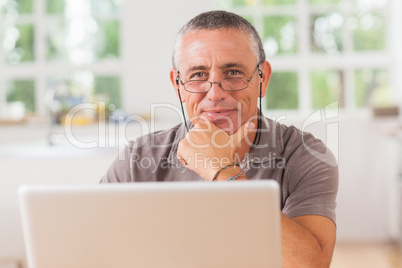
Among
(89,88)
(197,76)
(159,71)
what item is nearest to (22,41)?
(89,88)

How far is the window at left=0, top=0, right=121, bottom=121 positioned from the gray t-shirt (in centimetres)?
305

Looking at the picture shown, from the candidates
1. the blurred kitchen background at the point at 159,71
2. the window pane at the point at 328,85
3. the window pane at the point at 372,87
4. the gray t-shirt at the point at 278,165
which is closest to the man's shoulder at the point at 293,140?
the gray t-shirt at the point at 278,165

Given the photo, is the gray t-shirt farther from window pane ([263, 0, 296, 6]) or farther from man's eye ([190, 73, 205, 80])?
window pane ([263, 0, 296, 6])

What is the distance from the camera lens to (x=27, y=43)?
4.38 meters

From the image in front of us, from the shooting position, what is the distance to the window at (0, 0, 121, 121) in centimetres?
424

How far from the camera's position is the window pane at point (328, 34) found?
3936mm

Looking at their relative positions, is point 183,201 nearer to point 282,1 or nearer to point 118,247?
point 118,247

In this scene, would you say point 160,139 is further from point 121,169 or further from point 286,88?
point 286,88

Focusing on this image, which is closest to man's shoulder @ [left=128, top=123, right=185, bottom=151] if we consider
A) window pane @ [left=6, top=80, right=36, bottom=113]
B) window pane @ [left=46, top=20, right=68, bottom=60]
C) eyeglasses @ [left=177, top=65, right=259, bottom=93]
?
eyeglasses @ [left=177, top=65, right=259, bottom=93]

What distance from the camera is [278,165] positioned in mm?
1104

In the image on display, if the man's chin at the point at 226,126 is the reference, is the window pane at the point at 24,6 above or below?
above

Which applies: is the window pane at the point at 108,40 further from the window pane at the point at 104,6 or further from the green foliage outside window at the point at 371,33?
the green foliage outside window at the point at 371,33

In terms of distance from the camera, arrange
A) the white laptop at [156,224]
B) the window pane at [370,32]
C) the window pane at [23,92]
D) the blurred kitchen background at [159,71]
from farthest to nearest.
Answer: the window pane at [23,92]
the window pane at [370,32]
the blurred kitchen background at [159,71]
the white laptop at [156,224]

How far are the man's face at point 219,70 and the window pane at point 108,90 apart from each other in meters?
3.15
